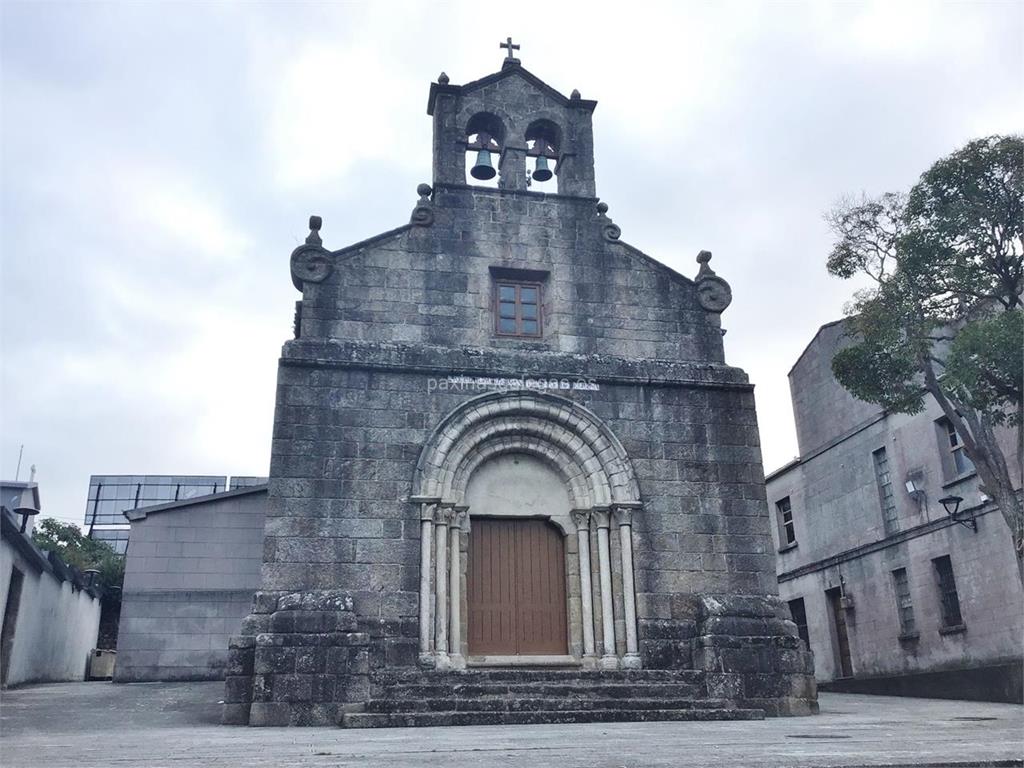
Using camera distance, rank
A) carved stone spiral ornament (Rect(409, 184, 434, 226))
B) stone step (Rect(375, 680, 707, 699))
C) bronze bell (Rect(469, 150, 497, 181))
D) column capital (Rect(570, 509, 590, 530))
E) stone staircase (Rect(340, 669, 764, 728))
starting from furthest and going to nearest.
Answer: bronze bell (Rect(469, 150, 497, 181)), carved stone spiral ornament (Rect(409, 184, 434, 226)), column capital (Rect(570, 509, 590, 530)), stone step (Rect(375, 680, 707, 699)), stone staircase (Rect(340, 669, 764, 728))

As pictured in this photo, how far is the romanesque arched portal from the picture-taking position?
12.0 meters

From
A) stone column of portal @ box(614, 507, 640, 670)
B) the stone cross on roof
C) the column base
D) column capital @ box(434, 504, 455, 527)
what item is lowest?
the column base

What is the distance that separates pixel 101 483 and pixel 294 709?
122 feet

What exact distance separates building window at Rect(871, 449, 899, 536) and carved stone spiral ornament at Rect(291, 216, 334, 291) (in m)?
13.2

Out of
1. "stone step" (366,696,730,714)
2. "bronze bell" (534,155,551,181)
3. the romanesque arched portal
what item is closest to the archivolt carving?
the romanesque arched portal

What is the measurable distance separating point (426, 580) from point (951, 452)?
1149cm

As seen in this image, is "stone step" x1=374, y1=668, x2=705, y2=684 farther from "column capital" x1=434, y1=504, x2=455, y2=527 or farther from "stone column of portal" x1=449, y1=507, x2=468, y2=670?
"column capital" x1=434, y1=504, x2=455, y2=527

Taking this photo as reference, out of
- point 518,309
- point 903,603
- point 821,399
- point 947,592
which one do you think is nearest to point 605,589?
point 518,309

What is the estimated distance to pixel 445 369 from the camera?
1298 centimetres

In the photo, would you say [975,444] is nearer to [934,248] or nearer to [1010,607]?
[934,248]

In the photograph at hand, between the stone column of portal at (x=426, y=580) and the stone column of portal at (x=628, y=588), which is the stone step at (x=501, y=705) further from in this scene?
the stone column of portal at (x=628, y=588)

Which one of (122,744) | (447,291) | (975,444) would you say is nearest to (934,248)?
(975,444)

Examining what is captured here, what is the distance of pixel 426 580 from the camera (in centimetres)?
1183

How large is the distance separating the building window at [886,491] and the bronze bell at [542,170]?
1029 cm
